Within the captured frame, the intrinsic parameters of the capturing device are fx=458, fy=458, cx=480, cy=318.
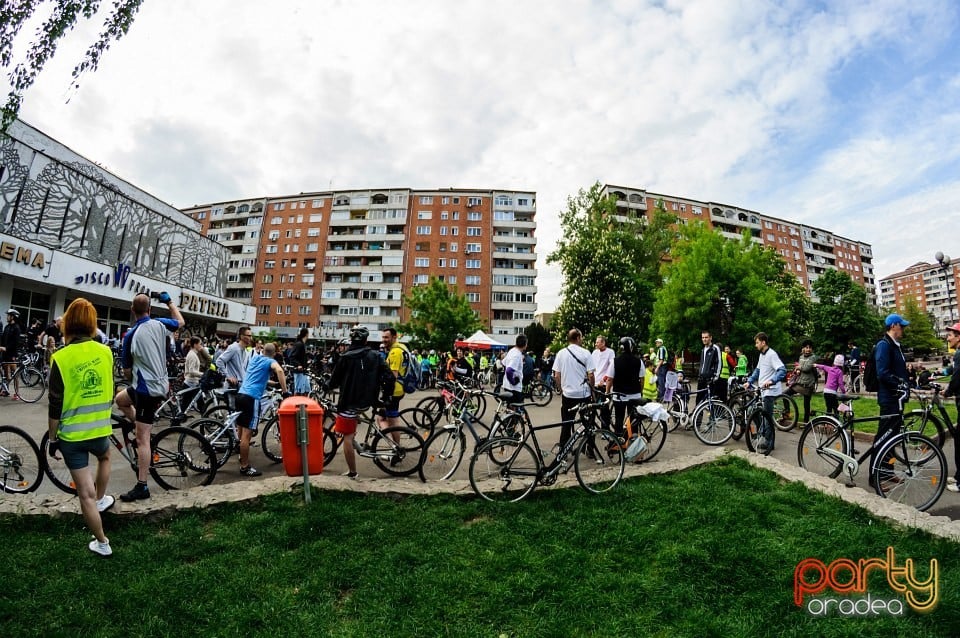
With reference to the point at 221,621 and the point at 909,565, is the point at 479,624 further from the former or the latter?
the point at 909,565

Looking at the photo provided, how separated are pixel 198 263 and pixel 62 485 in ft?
129

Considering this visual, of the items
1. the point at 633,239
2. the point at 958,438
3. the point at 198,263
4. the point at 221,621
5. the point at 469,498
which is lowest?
the point at 221,621

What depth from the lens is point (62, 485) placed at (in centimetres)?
514

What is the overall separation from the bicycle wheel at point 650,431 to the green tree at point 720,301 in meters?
19.5

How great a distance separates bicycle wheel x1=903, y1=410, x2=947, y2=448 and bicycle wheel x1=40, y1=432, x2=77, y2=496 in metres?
9.70

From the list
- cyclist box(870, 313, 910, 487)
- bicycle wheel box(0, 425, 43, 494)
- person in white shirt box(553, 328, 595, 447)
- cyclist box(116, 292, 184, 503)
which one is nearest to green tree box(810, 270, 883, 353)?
cyclist box(870, 313, 910, 487)

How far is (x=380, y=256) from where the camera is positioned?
64.6m

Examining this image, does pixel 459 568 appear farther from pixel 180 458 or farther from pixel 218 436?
pixel 218 436

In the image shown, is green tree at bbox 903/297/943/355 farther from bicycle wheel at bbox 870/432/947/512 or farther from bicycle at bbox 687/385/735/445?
bicycle wheel at bbox 870/432/947/512

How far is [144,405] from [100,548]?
1.61m

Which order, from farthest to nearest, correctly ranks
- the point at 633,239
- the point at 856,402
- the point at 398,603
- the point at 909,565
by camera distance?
the point at 633,239, the point at 856,402, the point at 909,565, the point at 398,603

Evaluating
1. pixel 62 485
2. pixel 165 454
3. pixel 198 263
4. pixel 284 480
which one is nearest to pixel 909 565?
pixel 284 480

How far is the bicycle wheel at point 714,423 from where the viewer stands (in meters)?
8.52

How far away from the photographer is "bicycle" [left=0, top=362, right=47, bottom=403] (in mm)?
11578
